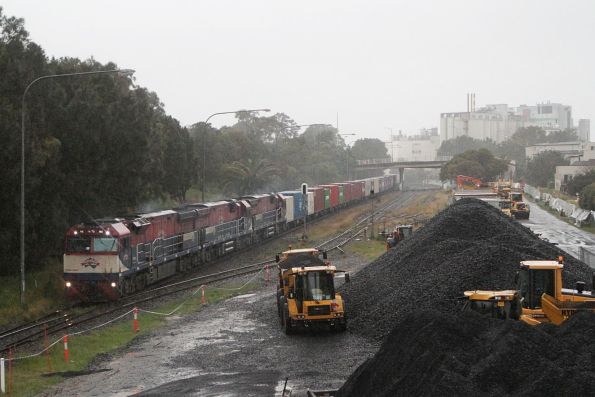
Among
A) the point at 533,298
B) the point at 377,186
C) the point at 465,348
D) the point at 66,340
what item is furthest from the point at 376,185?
the point at 465,348

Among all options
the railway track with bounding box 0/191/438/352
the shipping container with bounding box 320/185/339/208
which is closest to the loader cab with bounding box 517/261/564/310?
the railway track with bounding box 0/191/438/352

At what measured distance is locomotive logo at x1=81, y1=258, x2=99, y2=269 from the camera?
33.5m

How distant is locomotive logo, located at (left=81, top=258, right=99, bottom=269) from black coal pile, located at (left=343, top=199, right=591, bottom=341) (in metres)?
11.3

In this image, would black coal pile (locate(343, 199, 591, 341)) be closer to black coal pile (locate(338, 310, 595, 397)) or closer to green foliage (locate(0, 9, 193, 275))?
black coal pile (locate(338, 310, 595, 397))

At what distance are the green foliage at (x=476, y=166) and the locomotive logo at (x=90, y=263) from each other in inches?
3442

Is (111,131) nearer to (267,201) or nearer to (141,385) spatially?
(267,201)

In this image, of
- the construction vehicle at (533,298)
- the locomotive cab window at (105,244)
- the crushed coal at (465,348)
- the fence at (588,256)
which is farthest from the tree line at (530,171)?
the construction vehicle at (533,298)

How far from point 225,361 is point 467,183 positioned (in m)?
82.2

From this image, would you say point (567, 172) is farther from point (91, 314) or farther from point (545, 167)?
point (91, 314)

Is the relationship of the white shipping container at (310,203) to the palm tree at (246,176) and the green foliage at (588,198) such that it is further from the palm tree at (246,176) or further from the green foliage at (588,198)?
the green foliage at (588,198)

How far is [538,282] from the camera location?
2223 centimetres

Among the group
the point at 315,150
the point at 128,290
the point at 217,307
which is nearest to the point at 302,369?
the point at 217,307

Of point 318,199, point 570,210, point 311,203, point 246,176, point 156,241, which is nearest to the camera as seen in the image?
point 156,241

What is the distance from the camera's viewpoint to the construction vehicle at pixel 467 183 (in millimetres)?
96431
